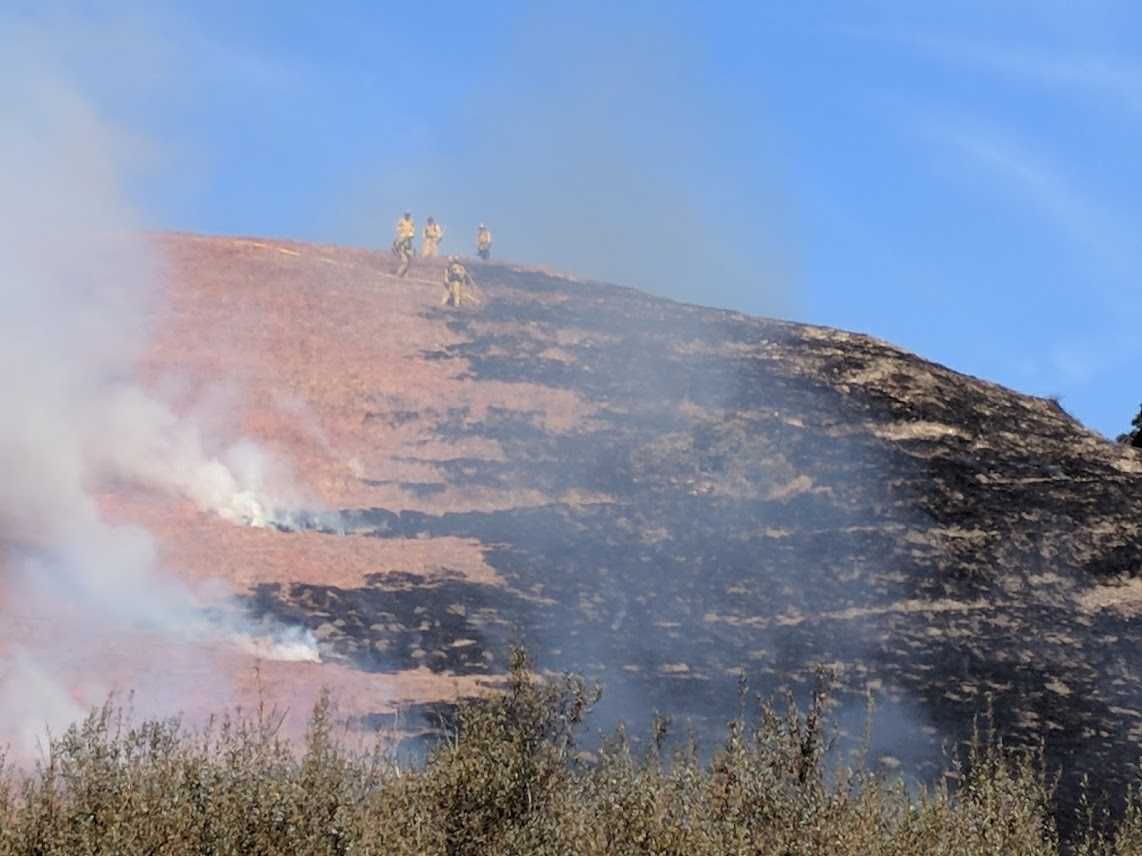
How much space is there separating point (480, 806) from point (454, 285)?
96.0 feet

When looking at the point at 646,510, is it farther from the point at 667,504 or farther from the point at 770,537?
the point at 770,537

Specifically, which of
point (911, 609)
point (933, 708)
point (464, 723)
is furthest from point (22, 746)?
point (911, 609)

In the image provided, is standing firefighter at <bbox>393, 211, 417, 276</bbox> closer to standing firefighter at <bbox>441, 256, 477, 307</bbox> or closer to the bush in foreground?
standing firefighter at <bbox>441, 256, 477, 307</bbox>

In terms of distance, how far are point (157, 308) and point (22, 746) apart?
2044 cm

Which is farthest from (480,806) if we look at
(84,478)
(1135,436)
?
(1135,436)

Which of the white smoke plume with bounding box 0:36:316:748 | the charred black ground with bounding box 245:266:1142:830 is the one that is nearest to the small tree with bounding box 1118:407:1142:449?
the charred black ground with bounding box 245:266:1142:830

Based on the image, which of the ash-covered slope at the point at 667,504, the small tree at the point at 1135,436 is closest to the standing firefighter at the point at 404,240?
the ash-covered slope at the point at 667,504

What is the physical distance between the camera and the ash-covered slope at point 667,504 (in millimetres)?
29422

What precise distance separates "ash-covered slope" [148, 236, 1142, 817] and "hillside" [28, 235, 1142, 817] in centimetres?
8

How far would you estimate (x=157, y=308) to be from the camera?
39.8m

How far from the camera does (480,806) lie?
1764 centimetres

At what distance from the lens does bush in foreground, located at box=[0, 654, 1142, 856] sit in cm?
1491

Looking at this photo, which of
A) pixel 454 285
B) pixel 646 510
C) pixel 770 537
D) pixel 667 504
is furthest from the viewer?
pixel 454 285

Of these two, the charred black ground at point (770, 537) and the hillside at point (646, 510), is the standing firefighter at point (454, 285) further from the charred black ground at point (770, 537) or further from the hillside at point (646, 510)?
the charred black ground at point (770, 537)
